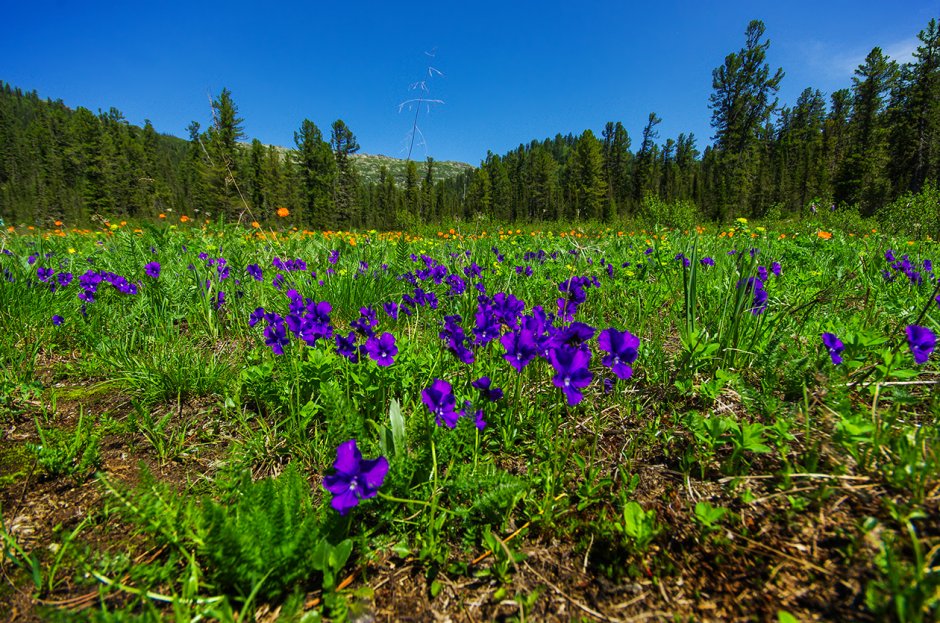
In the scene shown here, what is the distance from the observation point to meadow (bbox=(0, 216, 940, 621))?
1.15 m

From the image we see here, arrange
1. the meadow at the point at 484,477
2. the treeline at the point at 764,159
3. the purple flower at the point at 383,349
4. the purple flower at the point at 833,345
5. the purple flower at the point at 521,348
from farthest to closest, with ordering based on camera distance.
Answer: the treeline at the point at 764,159 → the purple flower at the point at 383,349 → the purple flower at the point at 833,345 → the purple flower at the point at 521,348 → the meadow at the point at 484,477

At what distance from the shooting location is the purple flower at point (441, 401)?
1.47 m

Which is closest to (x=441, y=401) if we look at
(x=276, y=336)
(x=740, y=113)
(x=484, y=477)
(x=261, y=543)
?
(x=484, y=477)

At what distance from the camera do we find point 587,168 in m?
54.1

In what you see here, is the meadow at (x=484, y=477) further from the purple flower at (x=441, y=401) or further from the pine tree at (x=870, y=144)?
the pine tree at (x=870, y=144)

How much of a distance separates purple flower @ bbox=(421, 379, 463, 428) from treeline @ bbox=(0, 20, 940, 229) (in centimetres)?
1413

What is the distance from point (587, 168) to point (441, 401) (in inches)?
2297

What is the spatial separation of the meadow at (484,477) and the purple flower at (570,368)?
1cm

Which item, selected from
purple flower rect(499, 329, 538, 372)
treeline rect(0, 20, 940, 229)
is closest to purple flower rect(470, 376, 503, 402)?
purple flower rect(499, 329, 538, 372)

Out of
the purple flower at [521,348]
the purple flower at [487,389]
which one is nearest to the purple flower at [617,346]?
the purple flower at [521,348]

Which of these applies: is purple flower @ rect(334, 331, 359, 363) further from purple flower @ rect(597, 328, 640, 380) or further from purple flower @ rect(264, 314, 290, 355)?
purple flower @ rect(597, 328, 640, 380)

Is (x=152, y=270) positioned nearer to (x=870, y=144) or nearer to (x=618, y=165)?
(x=870, y=144)

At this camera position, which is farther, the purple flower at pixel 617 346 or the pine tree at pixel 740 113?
the pine tree at pixel 740 113

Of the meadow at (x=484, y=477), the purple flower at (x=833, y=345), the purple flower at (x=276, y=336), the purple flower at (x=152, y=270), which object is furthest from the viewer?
the purple flower at (x=152, y=270)
